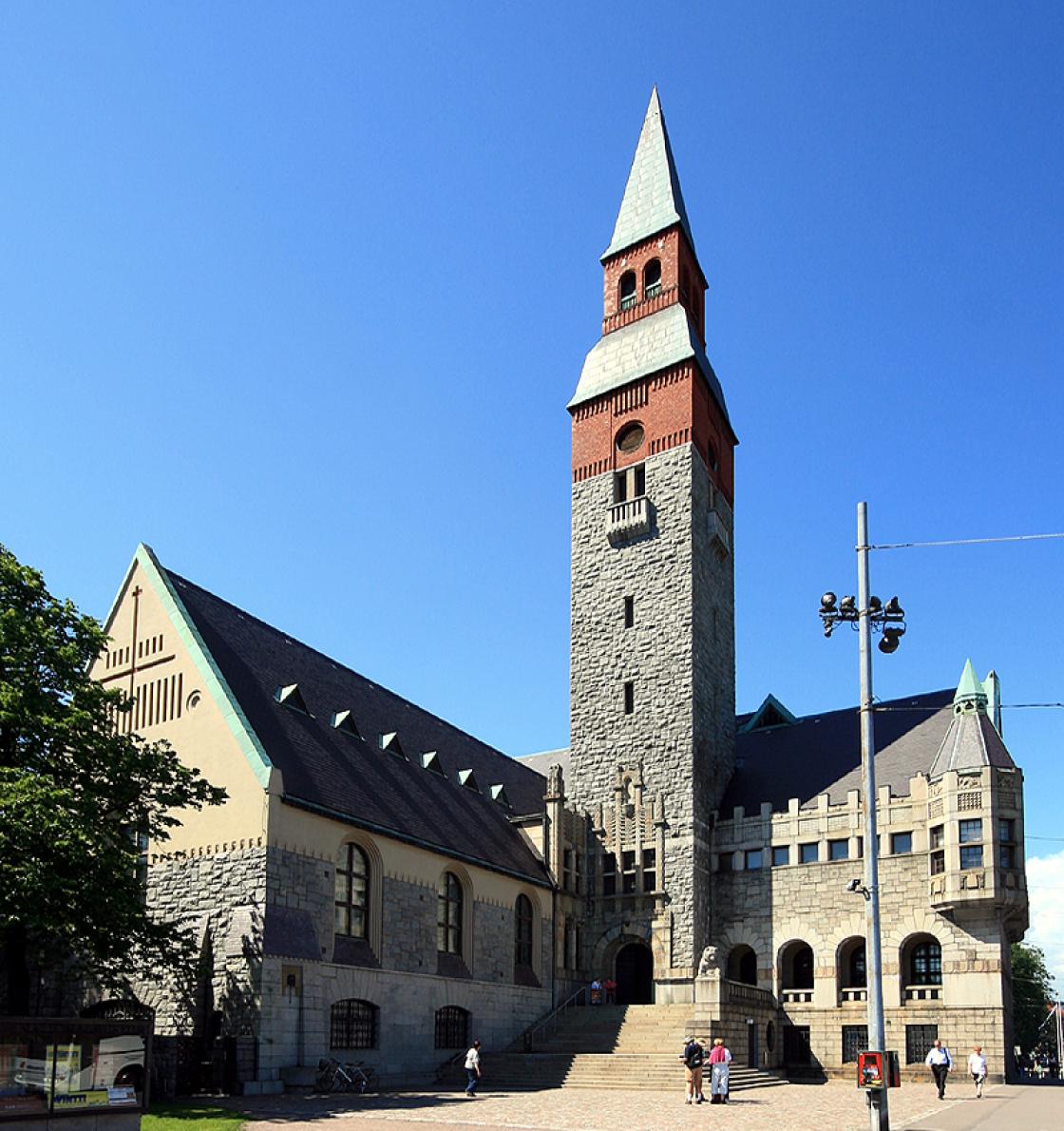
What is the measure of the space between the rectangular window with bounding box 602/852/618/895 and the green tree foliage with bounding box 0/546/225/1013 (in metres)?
19.3

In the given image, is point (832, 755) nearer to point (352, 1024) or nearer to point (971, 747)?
point (971, 747)

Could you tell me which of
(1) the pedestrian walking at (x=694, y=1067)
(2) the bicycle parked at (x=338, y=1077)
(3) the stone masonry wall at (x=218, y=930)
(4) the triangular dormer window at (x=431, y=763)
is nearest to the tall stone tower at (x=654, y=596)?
(4) the triangular dormer window at (x=431, y=763)

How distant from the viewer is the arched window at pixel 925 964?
39.7m

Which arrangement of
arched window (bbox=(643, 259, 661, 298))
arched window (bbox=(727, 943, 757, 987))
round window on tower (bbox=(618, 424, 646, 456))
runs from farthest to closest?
arched window (bbox=(643, 259, 661, 298)) < round window on tower (bbox=(618, 424, 646, 456)) < arched window (bbox=(727, 943, 757, 987))

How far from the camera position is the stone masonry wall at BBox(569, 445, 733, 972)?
4434cm

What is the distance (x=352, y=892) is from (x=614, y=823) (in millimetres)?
14724

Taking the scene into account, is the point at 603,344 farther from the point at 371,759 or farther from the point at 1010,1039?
the point at 1010,1039

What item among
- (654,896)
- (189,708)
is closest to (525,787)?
(654,896)

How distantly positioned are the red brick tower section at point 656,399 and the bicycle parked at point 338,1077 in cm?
2786

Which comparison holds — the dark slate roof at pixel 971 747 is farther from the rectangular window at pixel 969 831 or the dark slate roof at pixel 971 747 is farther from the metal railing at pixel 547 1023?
the metal railing at pixel 547 1023

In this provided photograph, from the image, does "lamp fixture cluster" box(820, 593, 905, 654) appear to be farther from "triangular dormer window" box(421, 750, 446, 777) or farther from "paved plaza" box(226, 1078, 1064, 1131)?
"triangular dormer window" box(421, 750, 446, 777)

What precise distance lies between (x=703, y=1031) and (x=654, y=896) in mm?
8218

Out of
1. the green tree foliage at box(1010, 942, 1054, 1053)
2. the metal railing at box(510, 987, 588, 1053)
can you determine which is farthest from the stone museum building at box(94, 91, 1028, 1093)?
the green tree foliage at box(1010, 942, 1054, 1053)

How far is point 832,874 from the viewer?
41.8 meters
